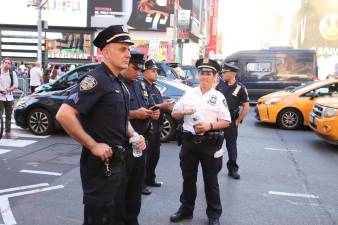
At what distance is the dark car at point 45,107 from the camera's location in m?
9.83

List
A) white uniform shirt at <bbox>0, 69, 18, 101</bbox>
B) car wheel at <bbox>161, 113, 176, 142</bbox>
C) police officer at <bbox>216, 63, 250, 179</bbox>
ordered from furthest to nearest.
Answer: car wheel at <bbox>161, 113, 176, 142</bbox>, white uniform shirt at <bbox>0, 69, 18, 101</bbox>, police officer at <bbox>216, 63, 250, 179</bbox>

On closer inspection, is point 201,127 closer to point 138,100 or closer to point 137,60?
point 138,100

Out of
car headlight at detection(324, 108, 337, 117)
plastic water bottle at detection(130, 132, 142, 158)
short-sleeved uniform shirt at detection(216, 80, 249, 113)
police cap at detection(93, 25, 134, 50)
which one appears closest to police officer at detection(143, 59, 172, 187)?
short-sleeved uniform shirt at detection(216, 80, 249, 113)

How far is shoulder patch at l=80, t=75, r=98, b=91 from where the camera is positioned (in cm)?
292

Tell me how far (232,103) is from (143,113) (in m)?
2.23

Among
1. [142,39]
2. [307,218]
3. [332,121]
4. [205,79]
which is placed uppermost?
[142,39]

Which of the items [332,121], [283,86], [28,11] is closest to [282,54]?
[283,86]

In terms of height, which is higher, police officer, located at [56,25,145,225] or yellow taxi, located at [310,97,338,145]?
police officer, located at [56,25,145,225]

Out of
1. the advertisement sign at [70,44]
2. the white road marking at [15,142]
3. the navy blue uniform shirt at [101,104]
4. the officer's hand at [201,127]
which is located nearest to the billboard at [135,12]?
the advertisement sign at [70,44]

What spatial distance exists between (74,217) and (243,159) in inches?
162

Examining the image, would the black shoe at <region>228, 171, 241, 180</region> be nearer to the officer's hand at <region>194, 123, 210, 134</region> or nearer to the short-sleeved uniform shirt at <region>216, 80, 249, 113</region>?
the short-sleeved uniform shirt at <region>216, 80, 249, 113</region>

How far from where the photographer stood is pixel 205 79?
4.51 m

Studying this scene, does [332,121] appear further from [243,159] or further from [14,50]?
[14,50]

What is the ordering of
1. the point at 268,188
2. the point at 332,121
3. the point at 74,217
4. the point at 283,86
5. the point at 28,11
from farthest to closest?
the point at 28,11 < the point at 283,86 < the point at 332,121 < the point at 268,188 < the point at 74,217
